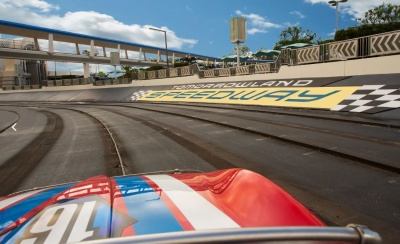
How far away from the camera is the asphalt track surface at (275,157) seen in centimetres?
352

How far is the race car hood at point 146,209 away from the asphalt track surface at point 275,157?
5.13 feet

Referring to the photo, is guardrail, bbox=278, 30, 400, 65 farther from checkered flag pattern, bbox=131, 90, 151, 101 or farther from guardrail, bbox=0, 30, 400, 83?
checkered flag pattern, bbox=131, 90, 151, 101

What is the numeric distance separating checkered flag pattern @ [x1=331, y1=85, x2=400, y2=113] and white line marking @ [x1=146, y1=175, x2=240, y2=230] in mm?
9931

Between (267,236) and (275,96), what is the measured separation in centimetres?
1477

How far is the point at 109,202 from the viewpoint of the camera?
171 centimetres

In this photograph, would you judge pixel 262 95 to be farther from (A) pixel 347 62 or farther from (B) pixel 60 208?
(B) pixel 60 208

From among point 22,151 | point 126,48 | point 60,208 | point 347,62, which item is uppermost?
point 126,48

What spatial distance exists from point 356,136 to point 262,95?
9.77 m

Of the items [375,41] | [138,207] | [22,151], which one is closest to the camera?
[138,207]

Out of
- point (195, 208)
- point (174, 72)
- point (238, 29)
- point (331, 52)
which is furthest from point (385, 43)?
point (174, 72)

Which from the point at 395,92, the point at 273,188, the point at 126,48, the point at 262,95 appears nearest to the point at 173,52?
the point at 126,48

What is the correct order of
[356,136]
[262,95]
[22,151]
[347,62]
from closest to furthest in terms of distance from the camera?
[356,136]
[22,151]
[347,62]
[262,95]

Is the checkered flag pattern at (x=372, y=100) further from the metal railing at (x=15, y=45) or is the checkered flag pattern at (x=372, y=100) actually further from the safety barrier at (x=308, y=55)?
the metal railing at (x=15, y=45)

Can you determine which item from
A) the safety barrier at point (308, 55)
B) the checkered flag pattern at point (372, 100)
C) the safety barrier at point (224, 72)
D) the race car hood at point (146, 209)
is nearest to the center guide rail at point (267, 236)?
the race car hood at point (146, 209)
